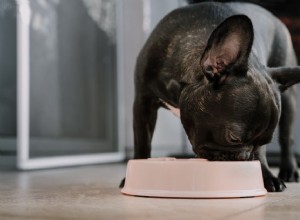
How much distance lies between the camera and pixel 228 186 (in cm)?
157

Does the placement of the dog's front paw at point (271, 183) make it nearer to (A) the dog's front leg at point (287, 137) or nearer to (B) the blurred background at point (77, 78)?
(A) the dog's front leg at point (287, 137)

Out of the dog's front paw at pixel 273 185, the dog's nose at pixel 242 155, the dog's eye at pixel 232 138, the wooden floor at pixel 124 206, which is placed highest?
the dog's eye at pixel 232 138

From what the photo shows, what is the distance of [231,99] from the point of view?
151 centimetres

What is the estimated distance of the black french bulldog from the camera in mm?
1513

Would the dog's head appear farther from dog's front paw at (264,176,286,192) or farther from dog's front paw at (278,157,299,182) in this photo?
dog's front paw at (278,157,299,182)

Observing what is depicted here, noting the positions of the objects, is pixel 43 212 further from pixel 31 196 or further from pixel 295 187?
pixel 295 187

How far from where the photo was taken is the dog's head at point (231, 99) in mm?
1503

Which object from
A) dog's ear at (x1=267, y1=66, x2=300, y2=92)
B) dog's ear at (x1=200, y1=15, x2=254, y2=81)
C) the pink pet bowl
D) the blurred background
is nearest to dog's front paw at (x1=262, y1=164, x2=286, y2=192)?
the pink pet bowl

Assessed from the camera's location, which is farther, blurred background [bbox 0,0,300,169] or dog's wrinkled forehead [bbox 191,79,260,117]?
blurred background [bbox 0,0,300,169]

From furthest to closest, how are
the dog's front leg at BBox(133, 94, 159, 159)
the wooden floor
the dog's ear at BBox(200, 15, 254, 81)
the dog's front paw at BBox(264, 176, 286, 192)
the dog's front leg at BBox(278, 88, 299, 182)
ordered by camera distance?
the dog's front leg at BBox(278, 88, 299, 182), the dog's front leg at BBox(133, 94, 159, 159), the dog's front paw at BBox(264, 176, 286, 192), the dog's ear at BBox(200, 15, 254, 81), the wooden floor

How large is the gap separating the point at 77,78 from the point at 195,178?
2.12 metres

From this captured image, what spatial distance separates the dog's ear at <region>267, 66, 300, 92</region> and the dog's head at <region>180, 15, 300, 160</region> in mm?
72

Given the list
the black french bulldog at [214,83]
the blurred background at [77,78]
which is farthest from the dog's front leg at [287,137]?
the blurred background at [77,78]

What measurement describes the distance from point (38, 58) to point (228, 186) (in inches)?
73.1
